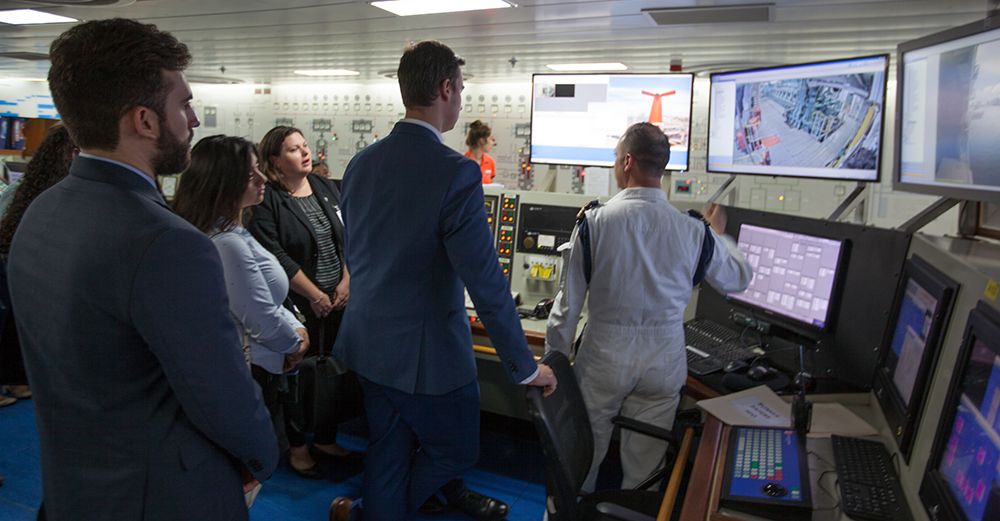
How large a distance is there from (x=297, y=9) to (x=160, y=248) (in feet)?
12.1

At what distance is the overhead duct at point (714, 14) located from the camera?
141 inches

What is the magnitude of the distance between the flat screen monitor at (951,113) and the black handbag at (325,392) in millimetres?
1830


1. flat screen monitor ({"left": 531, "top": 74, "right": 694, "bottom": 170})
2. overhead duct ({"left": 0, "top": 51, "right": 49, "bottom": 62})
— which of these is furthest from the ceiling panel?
overhead duct ({"left": 0, "top": 51, "right": 49, "bottom": 62})

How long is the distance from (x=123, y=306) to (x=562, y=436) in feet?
3.62

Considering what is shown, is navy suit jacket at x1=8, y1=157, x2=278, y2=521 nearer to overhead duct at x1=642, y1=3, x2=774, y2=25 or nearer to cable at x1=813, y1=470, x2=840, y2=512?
cable at x1=813, y1=470, x2=840, y2=512

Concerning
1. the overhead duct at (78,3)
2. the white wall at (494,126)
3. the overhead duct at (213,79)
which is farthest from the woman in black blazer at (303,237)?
the overhead duct at (213,79)

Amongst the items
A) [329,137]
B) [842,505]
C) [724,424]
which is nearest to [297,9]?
[724,424]

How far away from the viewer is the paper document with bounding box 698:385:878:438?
169 cm

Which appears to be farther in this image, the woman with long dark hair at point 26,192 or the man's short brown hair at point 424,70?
the woman with long dark hair at point 26,192

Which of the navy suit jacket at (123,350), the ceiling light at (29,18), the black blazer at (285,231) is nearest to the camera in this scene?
the navy suit jacket at (123,350)

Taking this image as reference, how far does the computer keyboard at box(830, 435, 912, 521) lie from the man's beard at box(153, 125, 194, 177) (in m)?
1.42

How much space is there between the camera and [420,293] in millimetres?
1859

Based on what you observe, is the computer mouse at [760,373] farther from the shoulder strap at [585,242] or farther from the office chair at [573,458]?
the shoulder strap at [585,242]

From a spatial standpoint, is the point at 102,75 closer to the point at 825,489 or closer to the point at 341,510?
the point at 825,489
